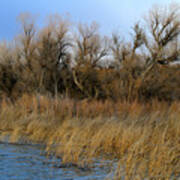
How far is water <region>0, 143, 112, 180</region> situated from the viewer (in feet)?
16.4

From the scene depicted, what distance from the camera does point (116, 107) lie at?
1430cm

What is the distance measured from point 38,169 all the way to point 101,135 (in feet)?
6.38

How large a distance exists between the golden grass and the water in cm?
34

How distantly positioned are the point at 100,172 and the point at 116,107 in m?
9.07

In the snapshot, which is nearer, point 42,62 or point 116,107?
point 116,107

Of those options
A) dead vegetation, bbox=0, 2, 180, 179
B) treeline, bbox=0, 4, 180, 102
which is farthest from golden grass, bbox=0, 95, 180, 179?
treeline, bbox=0, 4, 180, 102

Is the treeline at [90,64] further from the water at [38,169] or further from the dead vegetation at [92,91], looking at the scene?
the water at [38,169]

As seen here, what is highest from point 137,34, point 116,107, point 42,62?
point 137,34

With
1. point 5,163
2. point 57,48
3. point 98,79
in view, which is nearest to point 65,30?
point 57,48

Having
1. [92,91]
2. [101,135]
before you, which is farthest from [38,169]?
[92,91]

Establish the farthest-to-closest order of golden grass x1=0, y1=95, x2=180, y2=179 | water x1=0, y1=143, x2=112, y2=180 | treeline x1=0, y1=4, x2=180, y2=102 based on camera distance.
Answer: treeline x1=0, y1=4, x2=180, y2=102
water x1=0, y1=143, x2=112, y2=180
golden grass x1=0, y1=95, x2=180, y2=179

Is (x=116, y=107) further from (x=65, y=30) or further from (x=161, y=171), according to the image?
(x=65, y=30)

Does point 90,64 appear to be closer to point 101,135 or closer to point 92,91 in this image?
point 92,91

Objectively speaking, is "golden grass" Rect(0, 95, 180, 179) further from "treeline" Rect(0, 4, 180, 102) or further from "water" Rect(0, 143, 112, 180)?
"treeline" Rect(0, 4, 180, 102)
